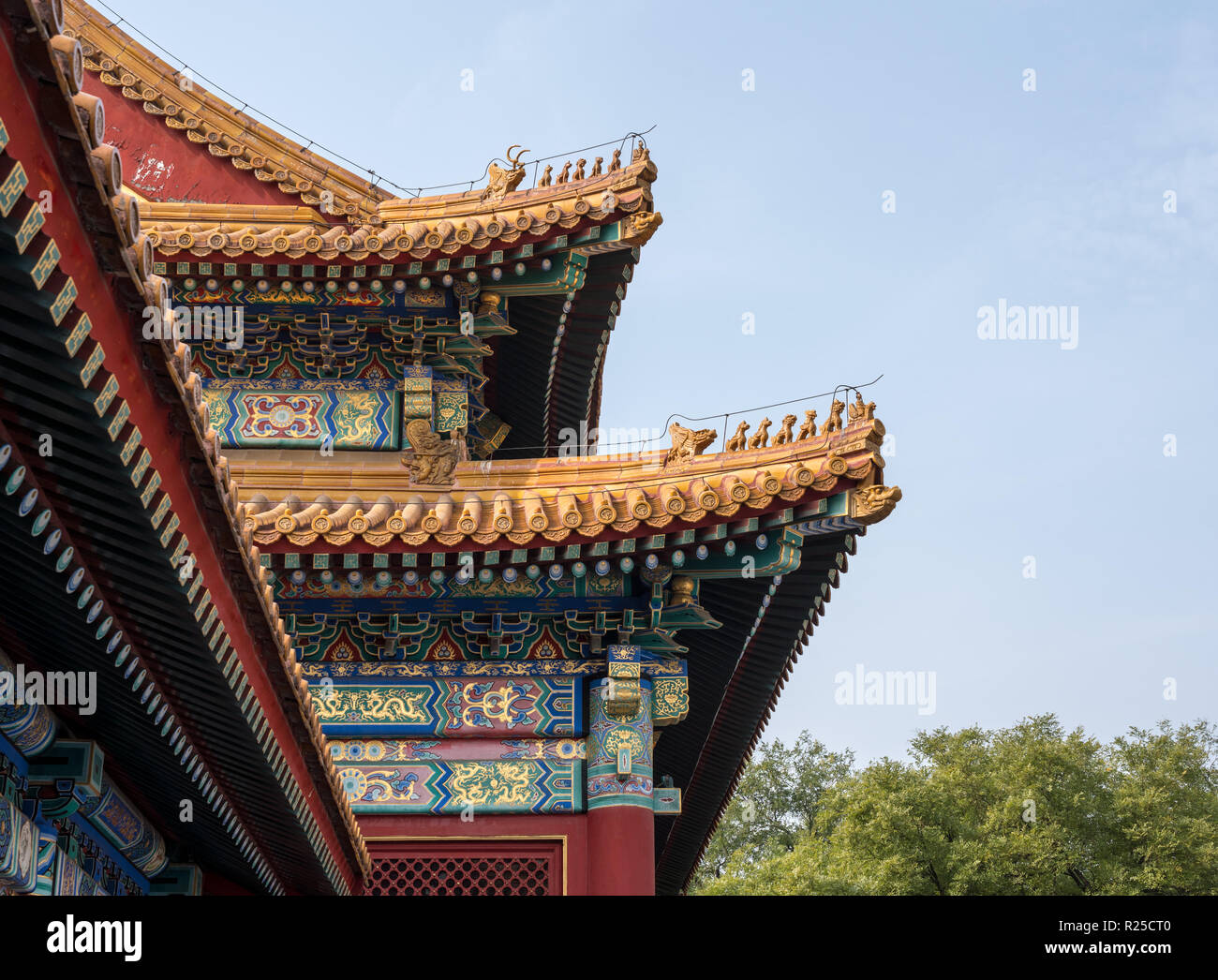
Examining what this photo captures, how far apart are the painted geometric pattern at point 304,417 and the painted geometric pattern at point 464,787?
10.5 feet

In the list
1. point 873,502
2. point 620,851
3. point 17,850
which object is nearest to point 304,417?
point 620,851

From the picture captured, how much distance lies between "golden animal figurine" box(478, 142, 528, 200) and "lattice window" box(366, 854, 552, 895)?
5.91 metres

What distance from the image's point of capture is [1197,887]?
92.1ft

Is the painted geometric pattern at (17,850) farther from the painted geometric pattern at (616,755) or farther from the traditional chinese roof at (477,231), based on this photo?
the traditional chinese roof at (477,231)

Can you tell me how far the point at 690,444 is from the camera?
1198 centimetres

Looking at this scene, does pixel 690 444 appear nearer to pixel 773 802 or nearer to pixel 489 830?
pixel 489 830

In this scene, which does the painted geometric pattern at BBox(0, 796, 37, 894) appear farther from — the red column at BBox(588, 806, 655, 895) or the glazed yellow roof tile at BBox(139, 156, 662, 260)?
the glazed yellow roof tile at BBox(139, 156, 662, 260)

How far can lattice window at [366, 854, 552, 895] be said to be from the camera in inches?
465

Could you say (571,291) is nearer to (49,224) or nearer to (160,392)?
(160,392)

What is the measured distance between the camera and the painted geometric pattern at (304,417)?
44.9ft

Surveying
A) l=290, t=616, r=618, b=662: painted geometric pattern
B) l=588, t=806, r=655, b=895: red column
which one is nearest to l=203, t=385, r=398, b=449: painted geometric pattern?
l=290, t=616, r=618, b=662: painted geometric pattern

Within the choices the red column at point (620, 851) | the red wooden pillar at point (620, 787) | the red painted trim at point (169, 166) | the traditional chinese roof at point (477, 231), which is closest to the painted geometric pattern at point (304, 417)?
the traditional chinese roof at point (477, 231)

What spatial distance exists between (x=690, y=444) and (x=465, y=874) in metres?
3.87
